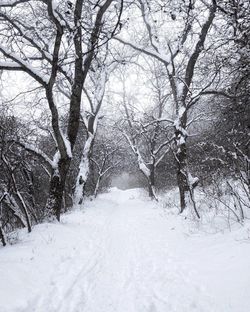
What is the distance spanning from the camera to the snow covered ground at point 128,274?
3.59 m

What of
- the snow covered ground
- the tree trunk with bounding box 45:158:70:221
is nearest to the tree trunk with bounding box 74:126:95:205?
the tree trunk with bounding box 45:158:70:221

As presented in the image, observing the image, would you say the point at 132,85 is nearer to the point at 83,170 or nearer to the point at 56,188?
the point at 83,170

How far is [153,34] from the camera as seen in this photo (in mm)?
11492

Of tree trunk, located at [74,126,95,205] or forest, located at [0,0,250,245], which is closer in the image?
forest, located at [0,0,250,245]

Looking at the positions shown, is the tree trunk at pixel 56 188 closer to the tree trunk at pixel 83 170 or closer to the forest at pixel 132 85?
the forest at pixel 132 85

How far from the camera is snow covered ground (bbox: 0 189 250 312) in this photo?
3.59 meters

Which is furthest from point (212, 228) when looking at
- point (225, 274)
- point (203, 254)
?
point (225, 274)

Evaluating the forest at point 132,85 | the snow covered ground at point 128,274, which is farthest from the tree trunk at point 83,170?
the snow covered ground at point 128,274

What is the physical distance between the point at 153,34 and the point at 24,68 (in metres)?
5.72

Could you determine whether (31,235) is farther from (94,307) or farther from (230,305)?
(230,305)

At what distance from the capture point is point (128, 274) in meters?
4.90

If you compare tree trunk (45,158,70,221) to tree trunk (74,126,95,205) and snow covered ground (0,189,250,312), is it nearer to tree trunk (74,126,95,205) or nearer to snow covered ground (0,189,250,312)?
snow covered ground (0,189,250,312)

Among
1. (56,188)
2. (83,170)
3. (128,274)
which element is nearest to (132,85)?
(83,170)

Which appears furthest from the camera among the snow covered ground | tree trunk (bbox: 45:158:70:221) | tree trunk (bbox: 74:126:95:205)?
tree trunk (bbox: 74:126:95:205)
